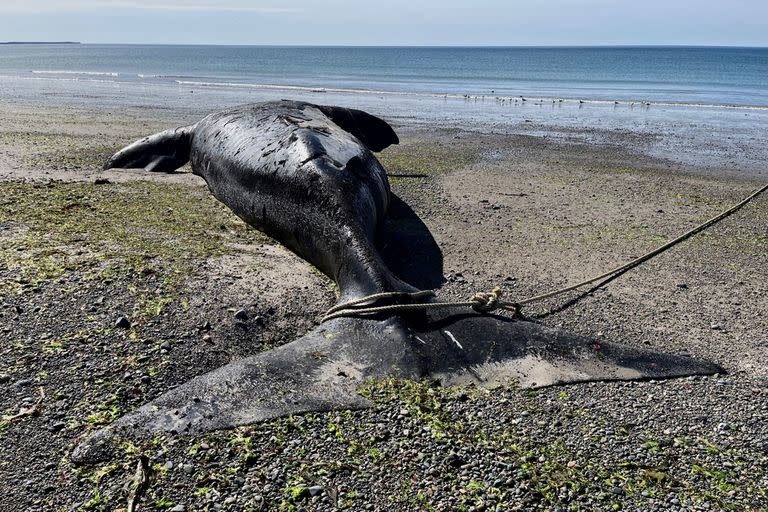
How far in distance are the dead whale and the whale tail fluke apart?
4.24 meters

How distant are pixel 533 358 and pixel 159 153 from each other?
28.1 ft

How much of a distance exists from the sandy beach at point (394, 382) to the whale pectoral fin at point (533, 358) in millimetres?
105

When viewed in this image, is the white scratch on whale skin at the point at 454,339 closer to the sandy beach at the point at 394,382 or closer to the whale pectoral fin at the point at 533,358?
the whale pectoral fin at the point at 533,358

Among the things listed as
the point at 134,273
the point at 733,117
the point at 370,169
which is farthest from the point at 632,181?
the point at 733,117

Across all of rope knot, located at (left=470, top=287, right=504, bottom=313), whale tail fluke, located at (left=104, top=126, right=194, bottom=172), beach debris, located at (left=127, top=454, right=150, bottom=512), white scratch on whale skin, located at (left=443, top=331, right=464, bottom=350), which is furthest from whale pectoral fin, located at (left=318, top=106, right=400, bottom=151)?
beach debris, located at (left=127, top=454, right=150, bottom=512)

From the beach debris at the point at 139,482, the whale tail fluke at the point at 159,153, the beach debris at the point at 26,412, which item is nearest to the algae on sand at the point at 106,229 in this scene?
the whale tail fluke at the point at 159,153

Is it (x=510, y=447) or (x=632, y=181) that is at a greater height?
(x=632, y=181)

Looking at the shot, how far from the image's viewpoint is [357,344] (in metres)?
4.61

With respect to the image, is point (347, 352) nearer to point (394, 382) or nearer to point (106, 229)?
point (394, 382)

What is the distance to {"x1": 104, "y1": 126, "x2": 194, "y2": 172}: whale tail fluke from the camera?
35.6 feet

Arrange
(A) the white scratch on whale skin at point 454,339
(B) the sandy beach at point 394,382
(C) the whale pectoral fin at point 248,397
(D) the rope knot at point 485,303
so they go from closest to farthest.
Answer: (B) the sandy beach at point 394,382, (C) the whale pectoral fin at point 248,397, (A) the white scratch on whale skin at point 454,339, (D) the rope knot at point 485,303

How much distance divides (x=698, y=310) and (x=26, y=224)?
7.16 meters

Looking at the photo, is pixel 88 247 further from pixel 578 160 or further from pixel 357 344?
pixel 578 160

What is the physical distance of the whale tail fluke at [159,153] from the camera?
10.9 m
